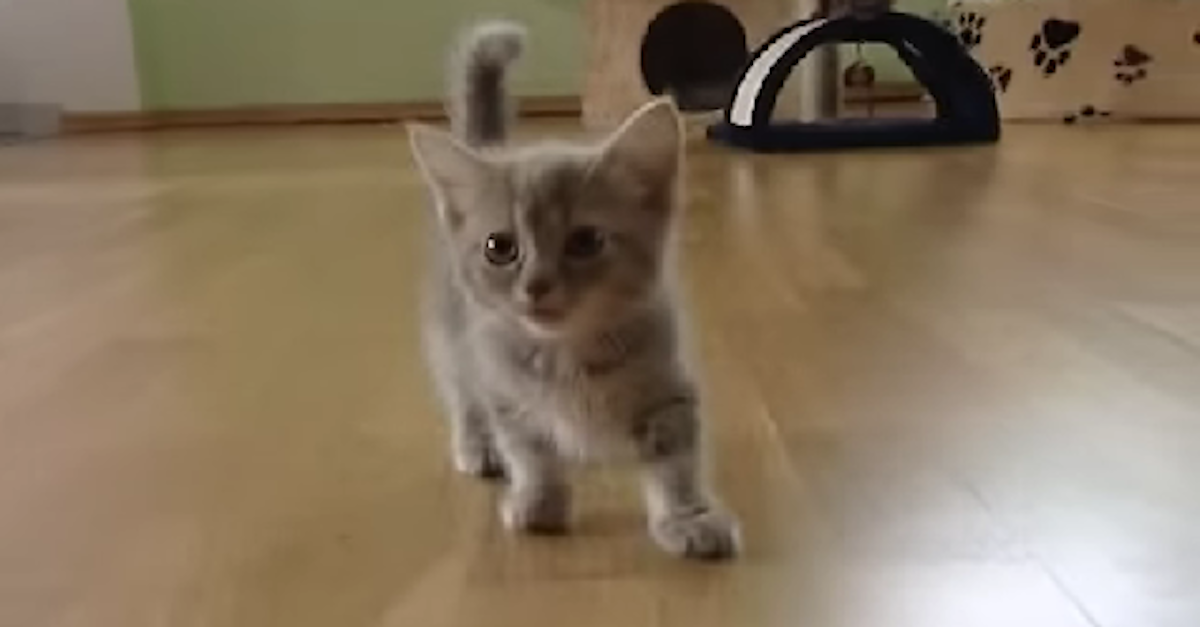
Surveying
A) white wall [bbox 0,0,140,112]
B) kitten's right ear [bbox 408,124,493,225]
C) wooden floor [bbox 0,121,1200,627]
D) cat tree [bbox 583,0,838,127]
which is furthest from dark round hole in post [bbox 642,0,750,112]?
kitten's right ear [bbox 408,124,493,225]

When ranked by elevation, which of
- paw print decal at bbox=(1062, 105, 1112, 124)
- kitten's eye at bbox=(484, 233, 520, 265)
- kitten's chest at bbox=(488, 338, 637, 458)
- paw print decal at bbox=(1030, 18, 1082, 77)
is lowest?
paw print decal at bbox=(1062, 105, 1112, 124)

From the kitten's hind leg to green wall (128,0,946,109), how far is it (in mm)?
3658

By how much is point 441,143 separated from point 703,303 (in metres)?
0.81

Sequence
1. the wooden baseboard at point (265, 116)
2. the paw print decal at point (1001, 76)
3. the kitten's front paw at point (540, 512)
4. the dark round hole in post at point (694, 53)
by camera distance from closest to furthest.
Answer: the kitten's front paw at point (540, 512), the paw print decal at point (1001, 76), the dark round hole in post at point (694, 53), the wooden baseboard at point (265, 116)

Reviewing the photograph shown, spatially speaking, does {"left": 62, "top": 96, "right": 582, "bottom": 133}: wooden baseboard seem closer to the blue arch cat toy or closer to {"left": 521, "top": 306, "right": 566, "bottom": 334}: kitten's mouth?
the blue arch cat toy

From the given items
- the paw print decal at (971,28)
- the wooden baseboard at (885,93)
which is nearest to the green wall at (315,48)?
the wooden baseboard at (885,93)

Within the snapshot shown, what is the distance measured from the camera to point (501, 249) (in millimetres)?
948

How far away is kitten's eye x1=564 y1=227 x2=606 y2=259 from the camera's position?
0.93m

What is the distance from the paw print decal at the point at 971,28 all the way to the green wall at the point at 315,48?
1117 mm

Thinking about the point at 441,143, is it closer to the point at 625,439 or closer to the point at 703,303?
the point at 625,439

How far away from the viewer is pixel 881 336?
1544 millimetres

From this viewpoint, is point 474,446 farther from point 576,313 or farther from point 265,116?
point 265,116

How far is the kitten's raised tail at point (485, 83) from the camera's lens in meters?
1.17

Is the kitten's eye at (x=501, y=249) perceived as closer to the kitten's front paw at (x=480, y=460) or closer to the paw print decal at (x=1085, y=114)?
the kitten's front paw at (x=480, y=460)
